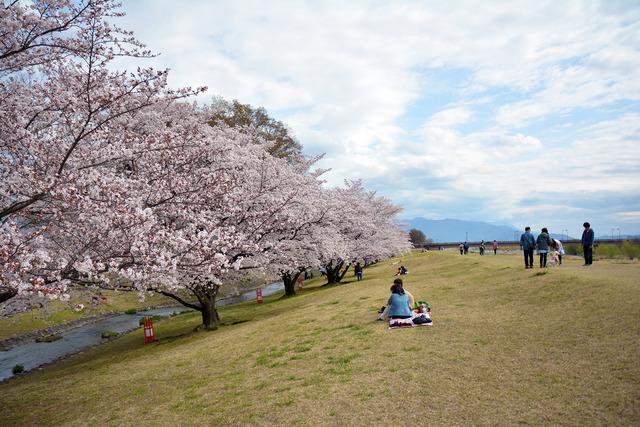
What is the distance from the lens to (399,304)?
1455 centimetres

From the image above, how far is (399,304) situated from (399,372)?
4.60 m

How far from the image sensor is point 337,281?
39.6 m

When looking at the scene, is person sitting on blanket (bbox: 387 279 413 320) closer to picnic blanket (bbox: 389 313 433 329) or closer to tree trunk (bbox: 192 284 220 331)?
picnic blanket (bbox: 389 313 433 329)

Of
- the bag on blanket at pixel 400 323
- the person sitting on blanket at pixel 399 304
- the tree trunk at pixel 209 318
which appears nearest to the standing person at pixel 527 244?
the person sitting on blanket at pixel 399 304

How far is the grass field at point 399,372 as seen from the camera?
8.11 metres

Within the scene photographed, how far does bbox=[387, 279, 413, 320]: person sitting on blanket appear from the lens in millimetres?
14375

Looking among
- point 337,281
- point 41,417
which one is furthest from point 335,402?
point 337,281

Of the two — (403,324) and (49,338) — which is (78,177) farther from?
(49,338)

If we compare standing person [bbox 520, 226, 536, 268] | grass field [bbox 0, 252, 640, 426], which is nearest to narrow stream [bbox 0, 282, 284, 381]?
grass field [bbox 0, 252, 640, 426]

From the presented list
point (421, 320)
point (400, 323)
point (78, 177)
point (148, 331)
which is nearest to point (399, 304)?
point (400, 323)

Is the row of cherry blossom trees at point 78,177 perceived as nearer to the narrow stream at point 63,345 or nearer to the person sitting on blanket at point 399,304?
the person sitting on blanket at point 399,304

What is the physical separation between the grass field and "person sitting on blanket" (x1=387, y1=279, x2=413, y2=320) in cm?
72

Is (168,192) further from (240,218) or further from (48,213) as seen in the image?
(240,218)

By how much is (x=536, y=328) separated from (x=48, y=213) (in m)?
13.4
